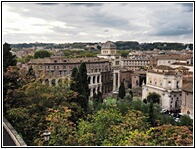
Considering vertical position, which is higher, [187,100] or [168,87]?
[168,87]

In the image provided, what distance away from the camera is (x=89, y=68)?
122 ft

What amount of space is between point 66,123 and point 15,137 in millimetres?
1586

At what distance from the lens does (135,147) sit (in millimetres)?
6180

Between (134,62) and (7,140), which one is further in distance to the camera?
(134,62)

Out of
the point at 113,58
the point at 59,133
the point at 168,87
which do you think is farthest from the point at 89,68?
the point at 59,133

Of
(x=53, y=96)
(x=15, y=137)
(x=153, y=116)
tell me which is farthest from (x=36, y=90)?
(x=153, y=116)

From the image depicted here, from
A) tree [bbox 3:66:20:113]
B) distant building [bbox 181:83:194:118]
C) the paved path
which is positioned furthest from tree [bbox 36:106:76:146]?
distant building [bbox 181:83:194:118]

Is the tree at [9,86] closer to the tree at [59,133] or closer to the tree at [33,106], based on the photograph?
the tree at [33,106]

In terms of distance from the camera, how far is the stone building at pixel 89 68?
106 feet

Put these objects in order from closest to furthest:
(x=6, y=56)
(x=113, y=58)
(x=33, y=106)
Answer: (x=33, y=106) → (x=6, y=56) → (x=113, y=58)

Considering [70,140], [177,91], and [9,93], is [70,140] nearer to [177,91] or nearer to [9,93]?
[9,93]

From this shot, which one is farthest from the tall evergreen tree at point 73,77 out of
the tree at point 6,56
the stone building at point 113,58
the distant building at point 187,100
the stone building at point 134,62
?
the stone building at point 134,62

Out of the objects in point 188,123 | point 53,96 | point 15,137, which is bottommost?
point 188,123

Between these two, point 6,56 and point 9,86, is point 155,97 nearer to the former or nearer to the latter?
point 6,56
